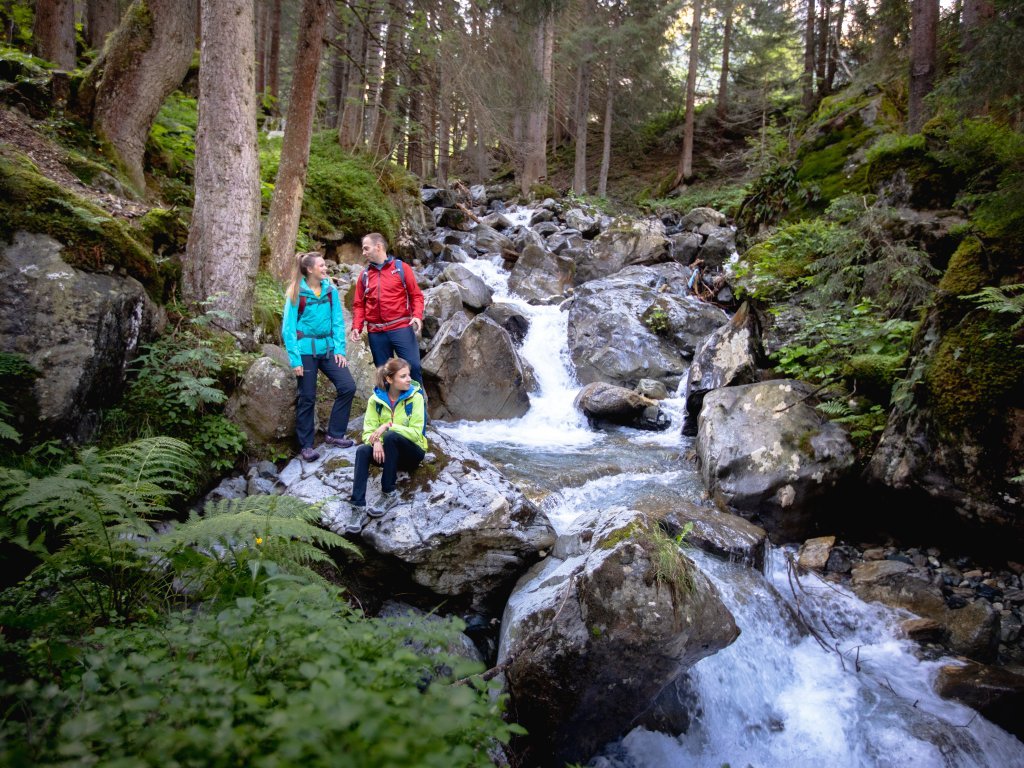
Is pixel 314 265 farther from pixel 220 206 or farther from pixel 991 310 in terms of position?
pixel 991 310

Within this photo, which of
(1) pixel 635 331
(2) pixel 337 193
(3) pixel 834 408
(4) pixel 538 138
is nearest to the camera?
(3) pixel 834 408

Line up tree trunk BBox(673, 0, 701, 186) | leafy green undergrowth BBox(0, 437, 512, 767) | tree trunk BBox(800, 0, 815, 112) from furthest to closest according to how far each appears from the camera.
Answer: tree trunk BBox(673, 0, 701, 186) → tree trunk BBox(800, 0, 815, 112) → leafy green undergrowth BBox(0, 437, 512, 767)

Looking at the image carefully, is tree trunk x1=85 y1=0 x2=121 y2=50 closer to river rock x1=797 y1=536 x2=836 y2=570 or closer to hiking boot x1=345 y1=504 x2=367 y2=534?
hiking boot x1=345 y1=504 x2=367 y2=534

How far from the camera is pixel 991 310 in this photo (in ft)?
16.6

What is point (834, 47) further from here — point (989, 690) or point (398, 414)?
point (398, 414)

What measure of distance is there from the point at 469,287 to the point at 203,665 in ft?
35.4

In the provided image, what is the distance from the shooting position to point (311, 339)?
5848 millimetres

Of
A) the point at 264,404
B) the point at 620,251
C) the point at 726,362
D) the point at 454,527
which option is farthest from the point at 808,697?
the point at 620,251

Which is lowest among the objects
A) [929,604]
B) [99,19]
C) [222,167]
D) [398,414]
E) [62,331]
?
[929,604]

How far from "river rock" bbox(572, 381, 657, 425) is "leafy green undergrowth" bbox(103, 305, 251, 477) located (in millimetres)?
5810

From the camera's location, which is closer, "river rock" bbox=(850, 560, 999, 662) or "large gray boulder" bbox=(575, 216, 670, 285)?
"river rock" bbox=(850, 560, 999, 662)

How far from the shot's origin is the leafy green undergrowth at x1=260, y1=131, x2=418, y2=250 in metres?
11.5

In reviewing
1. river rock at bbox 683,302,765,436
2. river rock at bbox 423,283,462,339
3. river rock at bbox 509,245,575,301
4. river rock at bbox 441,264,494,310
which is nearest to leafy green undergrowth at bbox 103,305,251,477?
river rock at bbox 423,283,462,339

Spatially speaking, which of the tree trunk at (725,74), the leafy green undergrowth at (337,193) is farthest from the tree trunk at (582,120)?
the leafy green undergrowth at (337,193)
